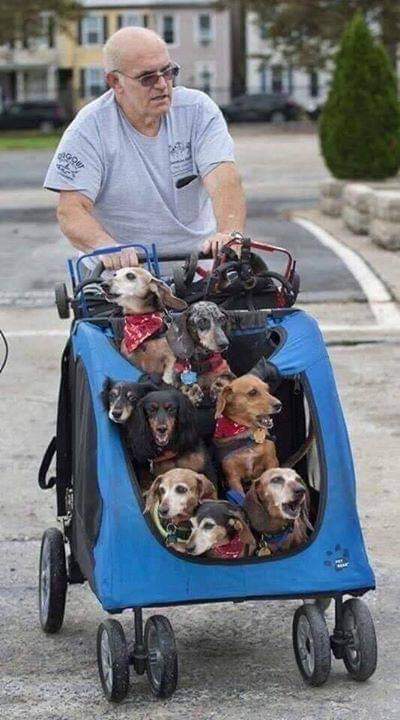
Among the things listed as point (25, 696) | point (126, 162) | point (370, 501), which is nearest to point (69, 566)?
point (25, 696)

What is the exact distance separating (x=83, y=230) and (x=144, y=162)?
345mm

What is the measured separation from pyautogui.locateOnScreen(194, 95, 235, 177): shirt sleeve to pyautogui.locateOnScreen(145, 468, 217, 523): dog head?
1485 mm

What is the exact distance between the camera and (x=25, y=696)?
15.6ft

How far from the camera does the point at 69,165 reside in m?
5.52

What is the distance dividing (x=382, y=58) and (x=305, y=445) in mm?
16486

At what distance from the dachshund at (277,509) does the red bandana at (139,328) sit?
0.52m

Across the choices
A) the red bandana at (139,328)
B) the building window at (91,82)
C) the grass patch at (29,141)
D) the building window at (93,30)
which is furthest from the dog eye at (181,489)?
the building window at (93,30)

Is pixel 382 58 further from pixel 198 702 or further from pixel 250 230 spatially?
pixel 198 702

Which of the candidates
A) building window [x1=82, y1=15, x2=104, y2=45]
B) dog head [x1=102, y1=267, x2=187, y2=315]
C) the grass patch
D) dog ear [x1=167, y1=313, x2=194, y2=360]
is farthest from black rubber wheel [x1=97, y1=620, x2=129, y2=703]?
building window [x1=82, y1=15, x2=104, y2=45]

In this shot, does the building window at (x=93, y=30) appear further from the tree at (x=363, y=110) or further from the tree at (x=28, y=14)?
the tree at (x=363, y=110)

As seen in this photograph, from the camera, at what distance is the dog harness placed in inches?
178

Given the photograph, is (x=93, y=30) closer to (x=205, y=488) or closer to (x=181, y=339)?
(x=181, y=339)

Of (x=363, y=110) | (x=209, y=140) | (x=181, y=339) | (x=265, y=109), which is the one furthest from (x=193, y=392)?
(x=265, y=109)

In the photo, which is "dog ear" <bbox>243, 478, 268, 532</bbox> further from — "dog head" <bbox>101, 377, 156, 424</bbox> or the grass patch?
the grass patch
